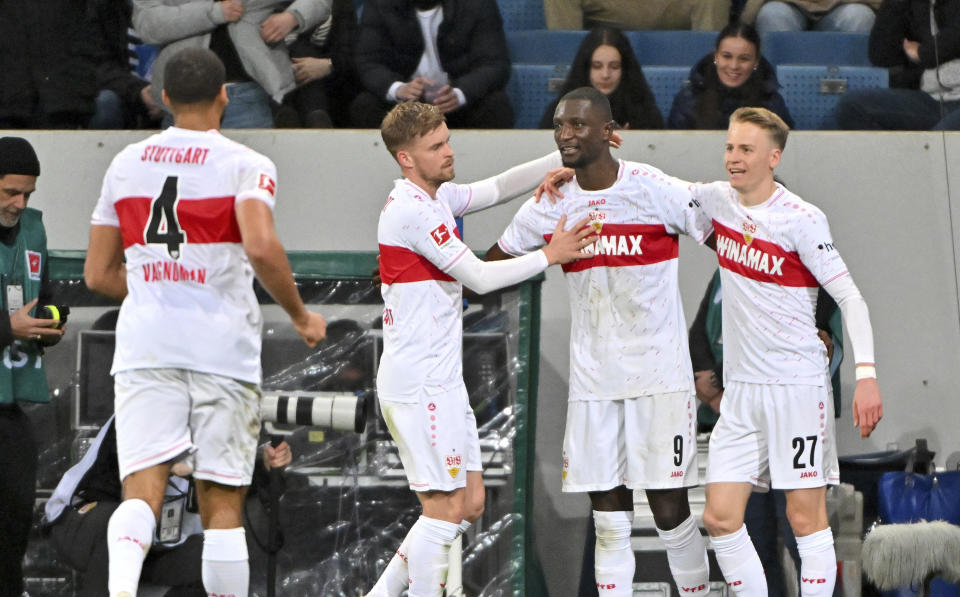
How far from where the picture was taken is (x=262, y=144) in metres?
7.39

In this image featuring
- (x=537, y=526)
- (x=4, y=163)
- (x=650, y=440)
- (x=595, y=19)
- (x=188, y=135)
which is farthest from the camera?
(x=595, y=19)

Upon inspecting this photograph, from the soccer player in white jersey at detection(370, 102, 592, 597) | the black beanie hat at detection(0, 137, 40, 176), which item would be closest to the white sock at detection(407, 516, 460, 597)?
the soccer player in white jersey at detection(370, 102, 592, 597)

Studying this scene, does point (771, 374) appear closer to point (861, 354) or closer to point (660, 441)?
point (861, 354)

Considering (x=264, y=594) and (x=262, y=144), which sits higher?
(x=262, y=144)

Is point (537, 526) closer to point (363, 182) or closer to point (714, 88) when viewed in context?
point (363, 182)

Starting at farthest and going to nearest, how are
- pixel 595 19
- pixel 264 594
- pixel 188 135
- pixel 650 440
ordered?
pixel 595 19, pixel 264 594, pixel 650 440, pixel 188 135

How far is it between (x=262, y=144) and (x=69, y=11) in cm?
129

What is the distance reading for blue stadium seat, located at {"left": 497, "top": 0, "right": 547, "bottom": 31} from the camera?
27.7 feet

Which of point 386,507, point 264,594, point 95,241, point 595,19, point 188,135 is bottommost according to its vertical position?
point 264,594

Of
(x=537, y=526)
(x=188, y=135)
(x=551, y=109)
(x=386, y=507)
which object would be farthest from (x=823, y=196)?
(x=188, y=135)

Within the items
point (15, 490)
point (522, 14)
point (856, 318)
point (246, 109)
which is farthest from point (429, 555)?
point (522, 14)

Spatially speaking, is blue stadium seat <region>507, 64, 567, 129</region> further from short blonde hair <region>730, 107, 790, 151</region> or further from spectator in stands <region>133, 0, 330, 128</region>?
short blonde hair <region>730, 107, 790, 151</region>

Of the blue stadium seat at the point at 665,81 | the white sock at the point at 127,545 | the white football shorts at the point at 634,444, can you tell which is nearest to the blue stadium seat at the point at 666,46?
the blue stadium seat at the point at 665,81

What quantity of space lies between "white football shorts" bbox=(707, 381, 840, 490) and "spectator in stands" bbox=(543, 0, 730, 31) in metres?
3.40
